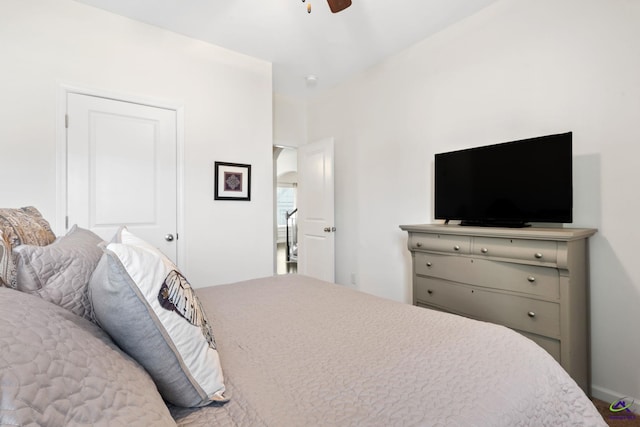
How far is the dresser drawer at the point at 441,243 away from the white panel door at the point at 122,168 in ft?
7.09

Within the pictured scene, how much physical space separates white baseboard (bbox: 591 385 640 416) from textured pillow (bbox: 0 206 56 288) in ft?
9.50

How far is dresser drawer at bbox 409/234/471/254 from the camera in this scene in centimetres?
217

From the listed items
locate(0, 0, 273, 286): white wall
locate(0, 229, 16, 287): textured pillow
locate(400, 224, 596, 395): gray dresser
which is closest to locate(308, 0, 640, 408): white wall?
locate(400, 224, 596, 395): gray dresser

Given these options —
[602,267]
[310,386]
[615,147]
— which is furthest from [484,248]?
[310,386]

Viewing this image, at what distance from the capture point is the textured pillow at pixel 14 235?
0.69 metres

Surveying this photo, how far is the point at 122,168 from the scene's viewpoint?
262 cm

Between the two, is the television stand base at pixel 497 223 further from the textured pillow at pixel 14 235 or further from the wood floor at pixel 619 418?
the textured pillow at pixel 14 235

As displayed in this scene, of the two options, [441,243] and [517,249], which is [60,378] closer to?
[517,249]

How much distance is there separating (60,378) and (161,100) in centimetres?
288

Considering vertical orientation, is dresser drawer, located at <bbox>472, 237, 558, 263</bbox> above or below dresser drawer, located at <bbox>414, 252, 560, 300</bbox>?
above

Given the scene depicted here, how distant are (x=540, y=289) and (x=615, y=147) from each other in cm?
103

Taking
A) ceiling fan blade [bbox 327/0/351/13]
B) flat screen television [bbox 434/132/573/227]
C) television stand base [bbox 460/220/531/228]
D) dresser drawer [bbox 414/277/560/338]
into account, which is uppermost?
ceiling fan blade [bbox 327/0/351/13]

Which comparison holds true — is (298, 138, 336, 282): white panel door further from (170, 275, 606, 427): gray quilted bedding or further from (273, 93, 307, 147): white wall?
(170, 275, 606, 427): gray quilted bedding

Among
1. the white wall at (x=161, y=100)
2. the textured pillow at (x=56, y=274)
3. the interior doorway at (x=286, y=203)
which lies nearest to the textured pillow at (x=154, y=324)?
the textured pillow at (x=56, y=274)
